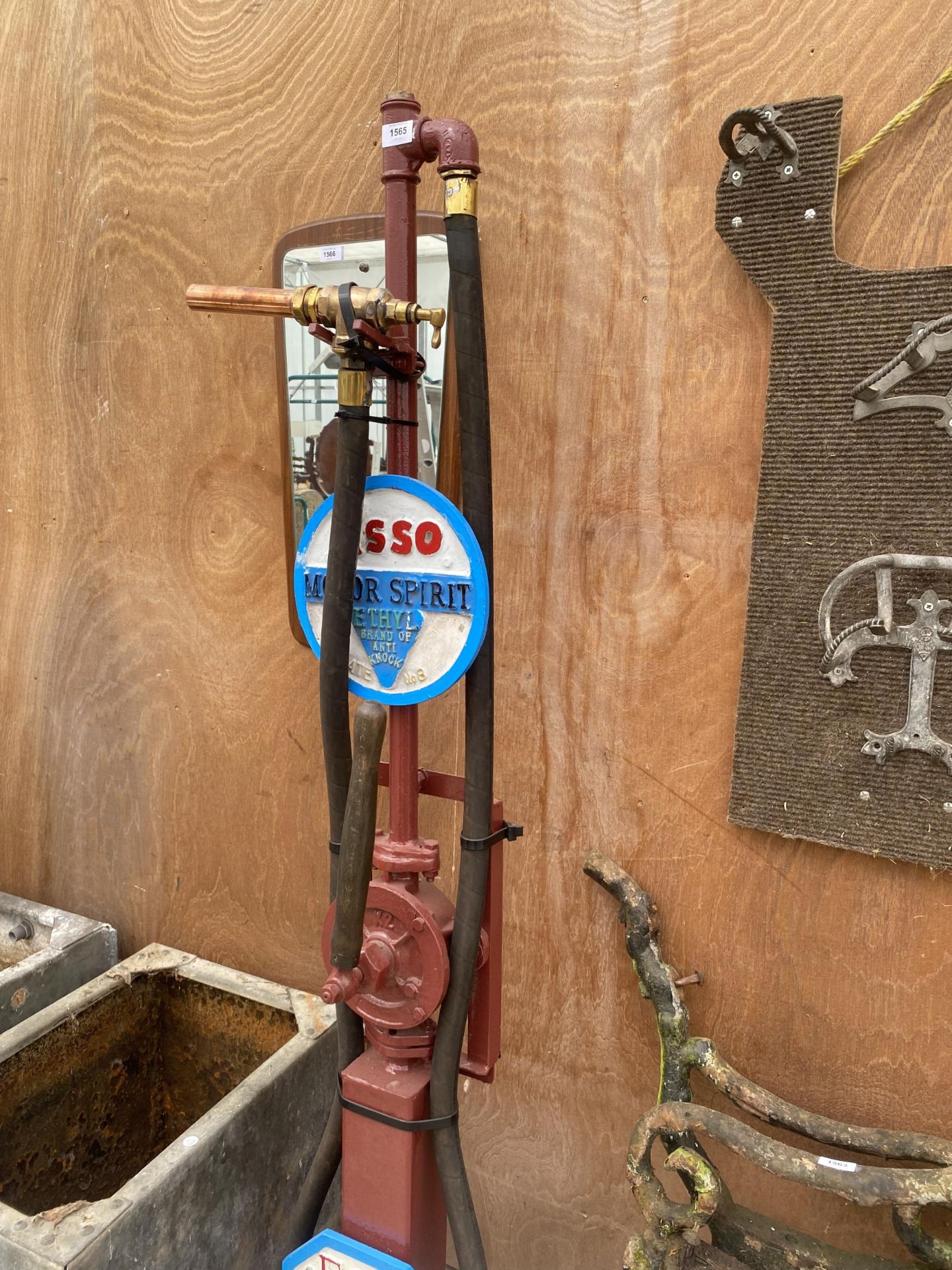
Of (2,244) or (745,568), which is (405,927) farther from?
(2,244)

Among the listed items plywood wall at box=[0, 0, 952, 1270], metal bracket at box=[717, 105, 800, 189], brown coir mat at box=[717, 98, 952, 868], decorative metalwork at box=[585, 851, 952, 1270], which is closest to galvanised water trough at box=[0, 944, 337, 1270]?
plywood wall at box=[0, 0, 952, 1270]

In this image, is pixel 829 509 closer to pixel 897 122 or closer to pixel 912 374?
pixel 912 374

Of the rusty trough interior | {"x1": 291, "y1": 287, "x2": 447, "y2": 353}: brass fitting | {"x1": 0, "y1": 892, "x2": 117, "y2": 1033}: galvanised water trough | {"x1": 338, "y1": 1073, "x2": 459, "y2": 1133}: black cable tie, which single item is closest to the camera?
{"x1": 291, "y1": 287, "x2": 447, "y2": 353}: brass fitting

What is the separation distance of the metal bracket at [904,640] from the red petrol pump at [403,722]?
1.27 feet

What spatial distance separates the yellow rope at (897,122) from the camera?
31.5 inches

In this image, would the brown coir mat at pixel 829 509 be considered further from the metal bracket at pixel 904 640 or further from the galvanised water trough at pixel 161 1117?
Result: the galvanised water trough at pixel 161 1117

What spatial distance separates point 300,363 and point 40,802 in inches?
35.1

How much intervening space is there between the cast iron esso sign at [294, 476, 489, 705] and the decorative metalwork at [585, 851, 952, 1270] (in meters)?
0.51

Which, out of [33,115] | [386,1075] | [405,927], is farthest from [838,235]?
[33,115]

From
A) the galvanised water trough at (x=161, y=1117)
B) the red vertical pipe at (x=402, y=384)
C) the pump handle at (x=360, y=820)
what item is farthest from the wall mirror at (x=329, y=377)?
the galvanised water trough at (x=161, y=1117)

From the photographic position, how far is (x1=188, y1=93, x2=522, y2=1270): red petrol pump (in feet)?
2.23

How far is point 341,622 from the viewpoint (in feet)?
2.32

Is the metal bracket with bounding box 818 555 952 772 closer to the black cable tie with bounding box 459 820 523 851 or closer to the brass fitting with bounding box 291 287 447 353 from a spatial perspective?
the black cable tie with bounding box 459 820 523 851

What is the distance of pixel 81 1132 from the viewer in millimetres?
1180
